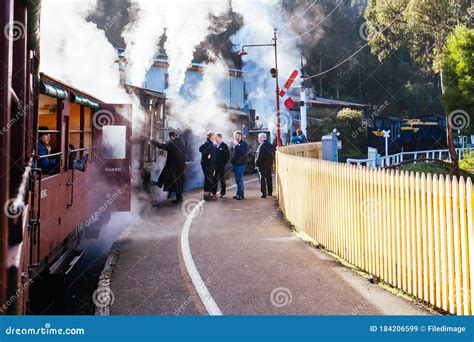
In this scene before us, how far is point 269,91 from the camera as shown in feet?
141

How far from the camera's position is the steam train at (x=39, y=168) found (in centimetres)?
305

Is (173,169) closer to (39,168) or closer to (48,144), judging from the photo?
(48,144)

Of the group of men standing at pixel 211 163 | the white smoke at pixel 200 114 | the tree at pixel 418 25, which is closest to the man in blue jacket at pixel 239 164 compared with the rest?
the group of men standing at pixel 211 163

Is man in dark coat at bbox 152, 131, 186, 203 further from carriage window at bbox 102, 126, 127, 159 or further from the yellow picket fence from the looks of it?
the yellow picket fence

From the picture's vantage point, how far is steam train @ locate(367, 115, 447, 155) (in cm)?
3266

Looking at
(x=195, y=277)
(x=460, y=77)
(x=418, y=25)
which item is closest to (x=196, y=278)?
(x=195, y=277)

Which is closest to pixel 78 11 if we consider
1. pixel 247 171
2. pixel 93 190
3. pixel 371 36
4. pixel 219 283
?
pixel 247 171

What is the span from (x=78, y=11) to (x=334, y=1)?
34567 millimetres

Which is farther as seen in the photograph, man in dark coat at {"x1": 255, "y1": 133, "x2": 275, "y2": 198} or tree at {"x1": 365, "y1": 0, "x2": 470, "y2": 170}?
tree at {"x1": 365, "y1": 0, "x2": 470, "y2": 170}

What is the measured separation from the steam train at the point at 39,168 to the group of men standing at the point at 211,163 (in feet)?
7.89

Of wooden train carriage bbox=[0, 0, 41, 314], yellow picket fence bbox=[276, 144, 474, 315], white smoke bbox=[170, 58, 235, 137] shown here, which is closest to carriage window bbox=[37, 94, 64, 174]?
wooden train carriage bbox=[0, 0, 41, 314]

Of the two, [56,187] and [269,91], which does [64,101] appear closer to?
[56,187]

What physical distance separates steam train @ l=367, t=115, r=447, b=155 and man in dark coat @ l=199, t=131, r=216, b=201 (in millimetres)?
22018

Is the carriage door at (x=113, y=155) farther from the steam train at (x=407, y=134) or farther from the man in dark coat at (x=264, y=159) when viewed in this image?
the steam train at (x=407, y=134)
